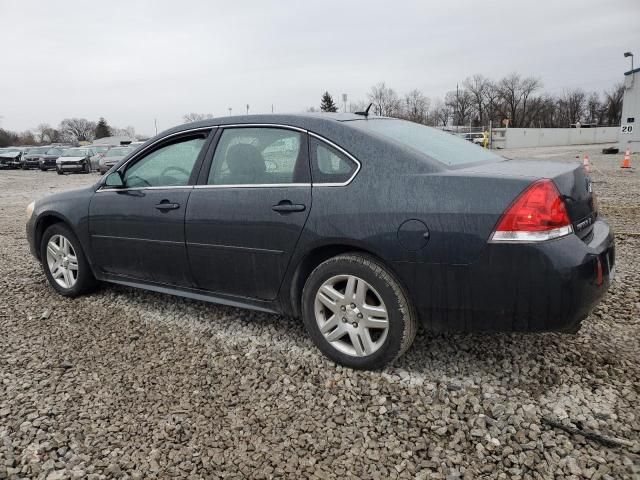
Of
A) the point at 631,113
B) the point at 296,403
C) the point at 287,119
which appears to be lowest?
the point at 296,403

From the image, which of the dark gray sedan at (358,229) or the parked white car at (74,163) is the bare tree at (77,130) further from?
the dark gray sedan at (358,229)

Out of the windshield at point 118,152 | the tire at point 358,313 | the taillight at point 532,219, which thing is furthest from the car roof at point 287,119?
the windshield at point 118,152

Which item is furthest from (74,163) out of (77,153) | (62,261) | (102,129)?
(102,129)

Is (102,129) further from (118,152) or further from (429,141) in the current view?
(429,141)

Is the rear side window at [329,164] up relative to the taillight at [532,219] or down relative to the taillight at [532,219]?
up

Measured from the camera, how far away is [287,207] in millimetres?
3021

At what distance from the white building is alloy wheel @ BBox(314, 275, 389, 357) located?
29360 mm

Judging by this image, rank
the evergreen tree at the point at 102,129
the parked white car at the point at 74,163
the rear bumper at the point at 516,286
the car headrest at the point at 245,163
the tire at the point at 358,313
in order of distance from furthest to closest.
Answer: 1. the evergreen tree at the point at 102,129
2. the parked white car at the point at 74,163
3. the car headrest at the point at 245,163
4. the tire at the point at 358,313
5. the rear bumper at the point at 516,286

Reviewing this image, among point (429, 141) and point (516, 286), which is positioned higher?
point (429, 141)

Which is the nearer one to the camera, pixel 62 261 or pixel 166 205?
pixel 166 205

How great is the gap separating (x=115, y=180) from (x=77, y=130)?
127 metres

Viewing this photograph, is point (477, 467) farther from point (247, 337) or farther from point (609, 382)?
point (247, 337)

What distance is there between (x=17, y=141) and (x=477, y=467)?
111883 millimetres

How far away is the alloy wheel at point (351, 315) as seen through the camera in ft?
9.29
